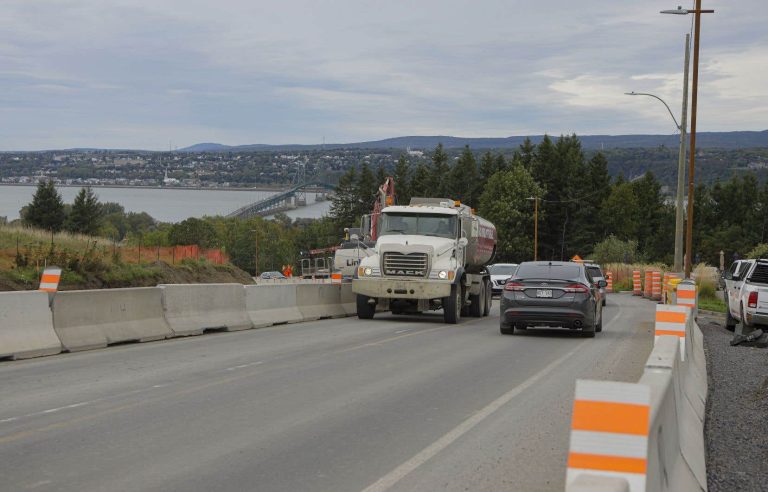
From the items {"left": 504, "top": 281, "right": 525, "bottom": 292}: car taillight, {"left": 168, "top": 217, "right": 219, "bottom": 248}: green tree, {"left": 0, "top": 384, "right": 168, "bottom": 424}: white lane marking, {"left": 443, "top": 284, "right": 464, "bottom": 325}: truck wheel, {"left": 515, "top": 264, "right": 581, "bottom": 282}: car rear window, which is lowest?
{"left": 168, "top": 217, "right": 219, "bottom": 248}: green tree

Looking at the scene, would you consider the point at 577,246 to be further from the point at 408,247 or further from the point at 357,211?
the point at 408,247

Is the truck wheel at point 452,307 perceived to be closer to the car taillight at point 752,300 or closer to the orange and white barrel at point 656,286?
the car taillight at point 752,300

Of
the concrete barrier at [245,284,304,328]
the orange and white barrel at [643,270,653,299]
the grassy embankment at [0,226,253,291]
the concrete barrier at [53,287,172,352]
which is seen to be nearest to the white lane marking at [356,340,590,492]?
the concrete barrier at [53,287,172,352]

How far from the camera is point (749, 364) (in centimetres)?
1642

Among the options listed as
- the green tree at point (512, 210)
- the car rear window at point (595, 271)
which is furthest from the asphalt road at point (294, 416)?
the green tree at point (512, 210)

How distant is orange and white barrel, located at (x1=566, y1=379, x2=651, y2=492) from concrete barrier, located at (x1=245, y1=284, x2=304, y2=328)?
60.5ft

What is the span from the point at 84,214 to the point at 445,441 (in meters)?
80.4

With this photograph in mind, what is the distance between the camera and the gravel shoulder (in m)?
8.16

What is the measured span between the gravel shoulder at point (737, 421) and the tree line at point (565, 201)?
93.0 meters

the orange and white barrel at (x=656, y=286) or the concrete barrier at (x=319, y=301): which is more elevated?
the concrete barrier at (x=319, y=301)

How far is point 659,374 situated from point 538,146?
12429 centimetres

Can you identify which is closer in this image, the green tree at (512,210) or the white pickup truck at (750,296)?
the white pickup truck at (750,296)

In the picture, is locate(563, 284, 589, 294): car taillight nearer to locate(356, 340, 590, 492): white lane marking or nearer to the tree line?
locate(356, 340, 590, 492): white lane marking

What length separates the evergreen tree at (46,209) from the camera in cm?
7512
